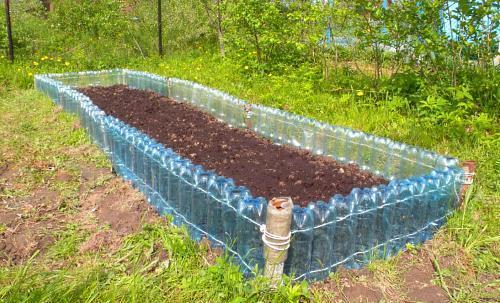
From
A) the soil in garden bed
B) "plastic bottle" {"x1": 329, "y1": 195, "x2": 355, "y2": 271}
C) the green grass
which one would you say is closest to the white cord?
the green grass

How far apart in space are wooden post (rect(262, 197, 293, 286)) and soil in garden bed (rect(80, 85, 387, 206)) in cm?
104

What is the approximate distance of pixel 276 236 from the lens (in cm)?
235

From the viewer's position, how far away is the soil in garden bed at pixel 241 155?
12.1ft

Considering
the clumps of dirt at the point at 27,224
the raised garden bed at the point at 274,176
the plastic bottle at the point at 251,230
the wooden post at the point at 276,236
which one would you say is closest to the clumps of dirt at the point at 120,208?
the raised garden bed at the point at 274,176

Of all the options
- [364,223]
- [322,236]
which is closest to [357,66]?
[364,223]

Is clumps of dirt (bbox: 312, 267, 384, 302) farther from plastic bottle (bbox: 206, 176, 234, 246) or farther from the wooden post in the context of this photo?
plastic bottle (bbox: 206, 176, 234, 246)

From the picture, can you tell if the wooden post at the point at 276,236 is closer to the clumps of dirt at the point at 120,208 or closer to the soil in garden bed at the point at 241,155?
the soil in garden bed at the point at 241,155

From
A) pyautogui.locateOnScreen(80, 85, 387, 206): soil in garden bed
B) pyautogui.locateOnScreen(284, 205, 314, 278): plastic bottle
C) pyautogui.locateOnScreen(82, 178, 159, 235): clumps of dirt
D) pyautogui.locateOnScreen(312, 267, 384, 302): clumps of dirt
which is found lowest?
pyautogui.locateOnScreen(82, 178, 159, 235): clumps of dirt

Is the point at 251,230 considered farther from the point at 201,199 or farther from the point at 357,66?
the point at 357,66

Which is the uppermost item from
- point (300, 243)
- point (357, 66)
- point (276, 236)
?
point (357, 66)

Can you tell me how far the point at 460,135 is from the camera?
4539mm

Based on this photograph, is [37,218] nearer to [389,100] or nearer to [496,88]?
[389,100]

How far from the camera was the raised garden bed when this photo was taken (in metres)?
2.62

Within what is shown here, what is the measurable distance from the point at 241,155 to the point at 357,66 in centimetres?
305
